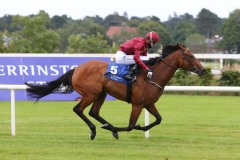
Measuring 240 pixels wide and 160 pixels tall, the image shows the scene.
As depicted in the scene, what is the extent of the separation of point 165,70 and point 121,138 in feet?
4.28

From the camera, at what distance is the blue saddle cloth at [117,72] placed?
8.85m

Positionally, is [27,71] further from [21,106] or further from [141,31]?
[141,31]

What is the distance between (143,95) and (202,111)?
6873 millimetres

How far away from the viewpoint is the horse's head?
8.85 m

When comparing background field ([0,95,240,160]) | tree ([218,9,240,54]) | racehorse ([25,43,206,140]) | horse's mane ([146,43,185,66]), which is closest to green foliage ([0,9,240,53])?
tree ([218,9,240,54])

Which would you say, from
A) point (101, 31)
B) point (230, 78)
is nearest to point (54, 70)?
point (230, 78)

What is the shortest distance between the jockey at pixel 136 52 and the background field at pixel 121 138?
3.54 feet

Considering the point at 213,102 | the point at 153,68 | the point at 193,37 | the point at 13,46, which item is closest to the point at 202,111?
the point at 213,102

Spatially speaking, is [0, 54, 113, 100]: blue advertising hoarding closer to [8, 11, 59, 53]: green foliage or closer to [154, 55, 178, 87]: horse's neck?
[154, 55, 178, 87]: horse's neck

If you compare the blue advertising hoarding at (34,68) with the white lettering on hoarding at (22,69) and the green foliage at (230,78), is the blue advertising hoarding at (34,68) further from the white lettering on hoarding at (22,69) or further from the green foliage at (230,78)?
the green foliage at (230,78)

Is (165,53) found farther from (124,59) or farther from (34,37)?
(34,37)

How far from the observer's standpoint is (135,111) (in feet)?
28.7

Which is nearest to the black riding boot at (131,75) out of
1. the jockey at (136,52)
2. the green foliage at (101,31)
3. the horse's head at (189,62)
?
the jockey at (136,52)

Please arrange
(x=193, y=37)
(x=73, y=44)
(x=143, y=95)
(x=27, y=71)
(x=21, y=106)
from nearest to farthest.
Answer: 1. (x=143, y=95)
2. (x=21, y=106)
3. (x=27, y=71)
4. (x=73, y=44)
5. (x=193, y=37)
